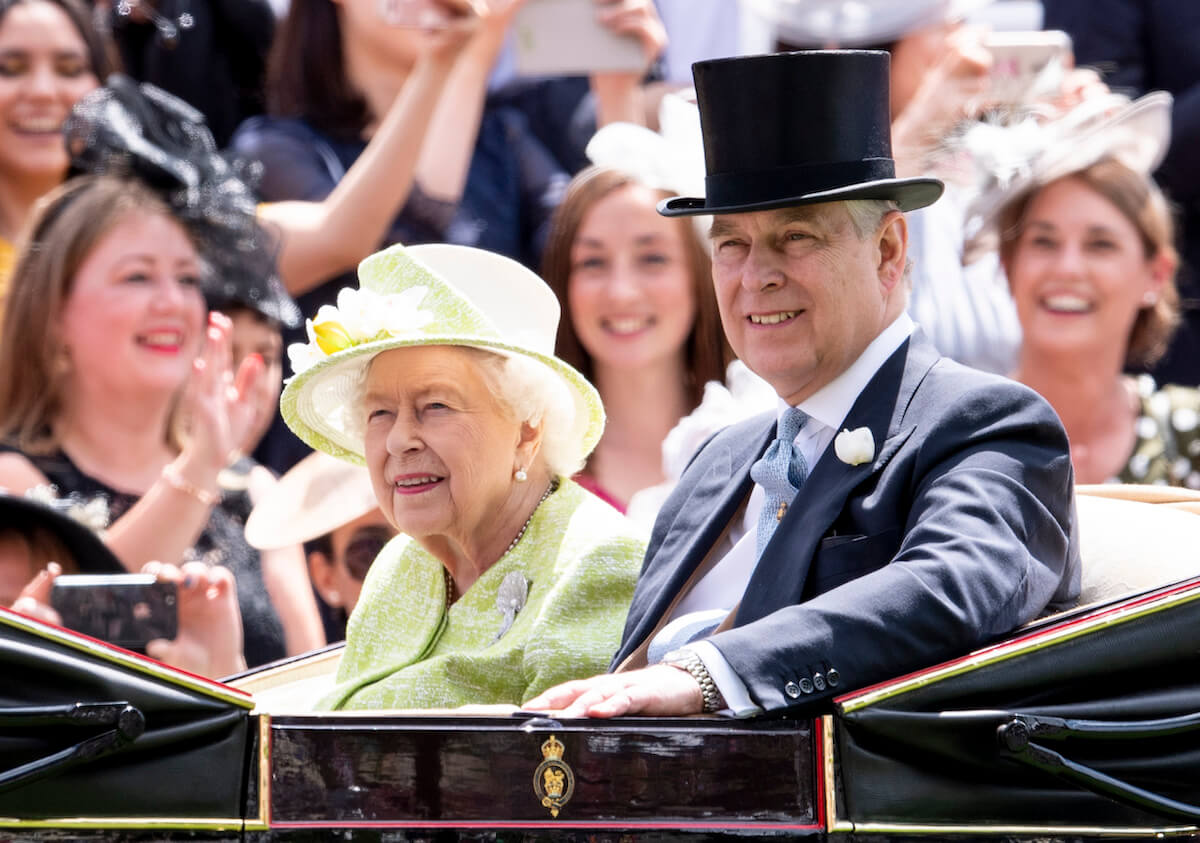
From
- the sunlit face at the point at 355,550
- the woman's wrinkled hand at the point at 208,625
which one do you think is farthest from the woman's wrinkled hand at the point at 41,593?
the sunlit face at the point at 355,550

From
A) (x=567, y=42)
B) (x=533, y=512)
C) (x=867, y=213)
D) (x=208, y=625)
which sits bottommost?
(x=208, y=625)

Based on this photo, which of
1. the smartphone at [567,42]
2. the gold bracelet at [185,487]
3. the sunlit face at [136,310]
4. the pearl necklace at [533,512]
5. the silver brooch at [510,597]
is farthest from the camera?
the smartphone at [567,42]

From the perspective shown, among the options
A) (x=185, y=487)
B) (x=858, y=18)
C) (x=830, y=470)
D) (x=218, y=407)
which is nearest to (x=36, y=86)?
(x=218, y=407)

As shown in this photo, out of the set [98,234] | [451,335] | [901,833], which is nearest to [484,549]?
[451,335]

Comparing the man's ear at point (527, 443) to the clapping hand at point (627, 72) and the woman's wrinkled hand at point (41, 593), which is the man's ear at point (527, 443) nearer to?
the woman's wrinkled hand at point (41, 593)

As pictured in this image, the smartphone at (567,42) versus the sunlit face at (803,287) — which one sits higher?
the smartphone at (567,42)

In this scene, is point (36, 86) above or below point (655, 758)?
above

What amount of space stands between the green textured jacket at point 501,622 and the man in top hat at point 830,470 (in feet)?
0.42

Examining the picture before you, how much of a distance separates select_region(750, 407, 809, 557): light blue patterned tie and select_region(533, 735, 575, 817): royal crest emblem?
57cm

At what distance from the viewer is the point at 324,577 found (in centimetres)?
466

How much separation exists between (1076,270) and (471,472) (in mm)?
2530

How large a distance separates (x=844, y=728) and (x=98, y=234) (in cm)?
312

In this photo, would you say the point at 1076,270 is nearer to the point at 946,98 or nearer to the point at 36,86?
the point at 946,98

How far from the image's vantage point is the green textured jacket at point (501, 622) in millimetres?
2805
